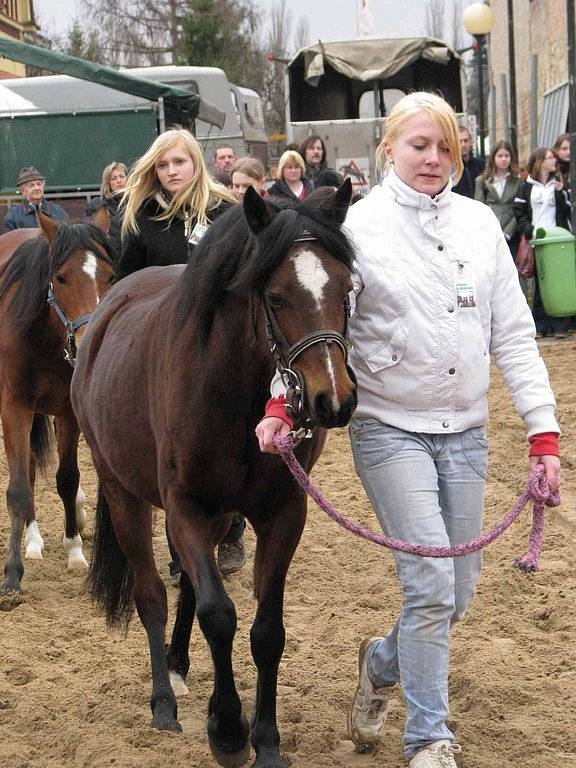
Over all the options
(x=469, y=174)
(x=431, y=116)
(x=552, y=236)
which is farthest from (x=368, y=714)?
(x=469, y=174)

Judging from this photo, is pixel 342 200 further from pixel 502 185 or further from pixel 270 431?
pixel 502 185

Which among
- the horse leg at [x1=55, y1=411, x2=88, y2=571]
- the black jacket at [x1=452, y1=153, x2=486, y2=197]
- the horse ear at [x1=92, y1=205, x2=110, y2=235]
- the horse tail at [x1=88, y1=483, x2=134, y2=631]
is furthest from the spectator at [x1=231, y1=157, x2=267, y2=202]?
the black jacket at [x1=452, y1=153, x2=486, y2=197]

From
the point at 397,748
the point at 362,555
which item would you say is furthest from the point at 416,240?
the point at 362,555

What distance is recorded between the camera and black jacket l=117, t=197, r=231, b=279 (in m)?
5.70

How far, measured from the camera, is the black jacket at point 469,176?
1428 centimetres

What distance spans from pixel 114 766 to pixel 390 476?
1.33m

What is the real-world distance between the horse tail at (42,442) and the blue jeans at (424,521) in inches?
167

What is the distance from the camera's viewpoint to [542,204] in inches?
542

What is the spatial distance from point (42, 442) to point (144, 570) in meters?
2.97

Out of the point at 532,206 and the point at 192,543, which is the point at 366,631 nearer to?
the point at 192,543

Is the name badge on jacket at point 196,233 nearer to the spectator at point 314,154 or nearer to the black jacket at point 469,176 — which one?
the spectator at point 314,154

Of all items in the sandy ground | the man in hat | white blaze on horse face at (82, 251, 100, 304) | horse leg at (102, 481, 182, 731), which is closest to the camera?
the sandy ground

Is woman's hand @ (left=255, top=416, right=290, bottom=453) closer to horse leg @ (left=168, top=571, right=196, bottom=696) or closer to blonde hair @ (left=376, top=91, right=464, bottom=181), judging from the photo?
blonde hair @ (left=376, top=91, right=464, bottom=181)

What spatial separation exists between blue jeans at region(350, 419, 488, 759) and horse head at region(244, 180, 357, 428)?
0.33 m
